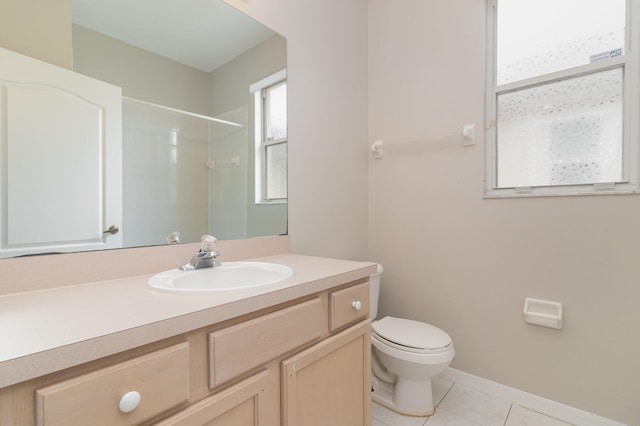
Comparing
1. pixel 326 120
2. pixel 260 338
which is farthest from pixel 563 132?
pixel 260 338

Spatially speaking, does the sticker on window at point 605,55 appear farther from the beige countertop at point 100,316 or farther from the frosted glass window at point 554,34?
the beige countertop at point 100,316

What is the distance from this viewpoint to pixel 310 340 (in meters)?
0.96

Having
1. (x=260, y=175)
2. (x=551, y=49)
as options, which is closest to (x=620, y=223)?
(x=551, y=49)

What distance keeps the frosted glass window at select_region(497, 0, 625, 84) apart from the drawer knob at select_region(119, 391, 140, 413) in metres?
2.12

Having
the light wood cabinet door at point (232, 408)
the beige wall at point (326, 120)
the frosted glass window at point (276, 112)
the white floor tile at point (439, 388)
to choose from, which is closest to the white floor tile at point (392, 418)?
the white floor tile at point (439, 388)

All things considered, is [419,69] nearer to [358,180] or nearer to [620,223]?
[358,180]

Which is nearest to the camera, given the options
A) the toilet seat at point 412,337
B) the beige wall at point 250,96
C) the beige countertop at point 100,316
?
the beige countertop at point 100,316

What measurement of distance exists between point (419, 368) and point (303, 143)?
4.38ft

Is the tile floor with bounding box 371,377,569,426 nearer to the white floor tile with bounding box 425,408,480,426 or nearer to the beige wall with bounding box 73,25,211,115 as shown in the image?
the white floor tile with bounding box 425,408,480,426

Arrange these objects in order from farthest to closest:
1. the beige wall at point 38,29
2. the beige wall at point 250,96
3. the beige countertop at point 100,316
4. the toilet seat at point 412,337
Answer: the toilet seat at point 412,337
the beige wall at point 250,96
the beige wall at point 38,29
the beige countertop at point 100,316

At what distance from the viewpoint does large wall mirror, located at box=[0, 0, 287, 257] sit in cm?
105

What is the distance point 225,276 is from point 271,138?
30.2 inches

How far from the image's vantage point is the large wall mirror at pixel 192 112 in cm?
105

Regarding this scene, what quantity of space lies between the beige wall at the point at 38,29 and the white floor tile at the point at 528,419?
240cm
